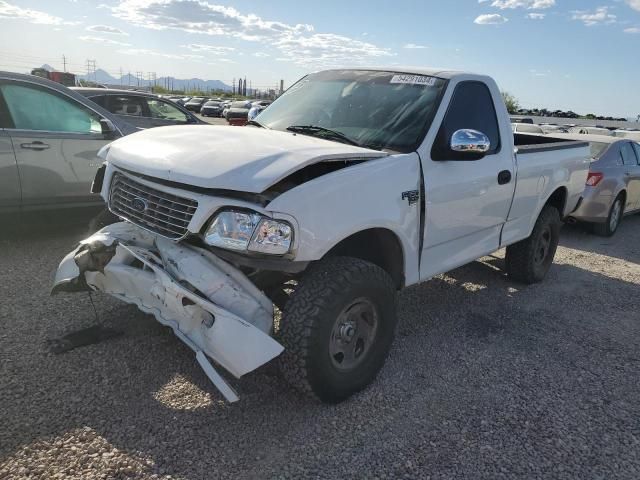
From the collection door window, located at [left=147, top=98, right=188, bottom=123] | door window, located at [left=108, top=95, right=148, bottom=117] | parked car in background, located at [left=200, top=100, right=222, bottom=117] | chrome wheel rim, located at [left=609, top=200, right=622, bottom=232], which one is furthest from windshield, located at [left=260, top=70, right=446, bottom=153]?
parked car in background, located at [left=200, top=100, right=222, bottom=117]

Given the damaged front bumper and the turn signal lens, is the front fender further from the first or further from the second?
the turn signal lens

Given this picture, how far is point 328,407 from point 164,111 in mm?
8248

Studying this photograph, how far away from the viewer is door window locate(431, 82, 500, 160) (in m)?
3.78

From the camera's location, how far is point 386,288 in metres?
3.25

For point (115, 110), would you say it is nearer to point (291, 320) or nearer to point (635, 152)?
point (291, 320)

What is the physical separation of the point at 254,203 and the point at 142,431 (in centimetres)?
131

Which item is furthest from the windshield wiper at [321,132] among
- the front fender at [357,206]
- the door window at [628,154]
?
the door window at [628,154]

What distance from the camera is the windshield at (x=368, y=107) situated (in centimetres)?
379

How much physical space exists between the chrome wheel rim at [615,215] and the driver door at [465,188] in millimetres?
5087

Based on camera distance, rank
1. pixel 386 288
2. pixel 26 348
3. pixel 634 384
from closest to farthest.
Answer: pixel 386 288
pixel 26 348
pixel 634 384

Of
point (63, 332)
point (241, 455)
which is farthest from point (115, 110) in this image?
point (241, 455)

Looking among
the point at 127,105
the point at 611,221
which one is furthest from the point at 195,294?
the point at 611,221

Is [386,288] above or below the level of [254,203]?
below

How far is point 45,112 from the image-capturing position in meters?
5.75
